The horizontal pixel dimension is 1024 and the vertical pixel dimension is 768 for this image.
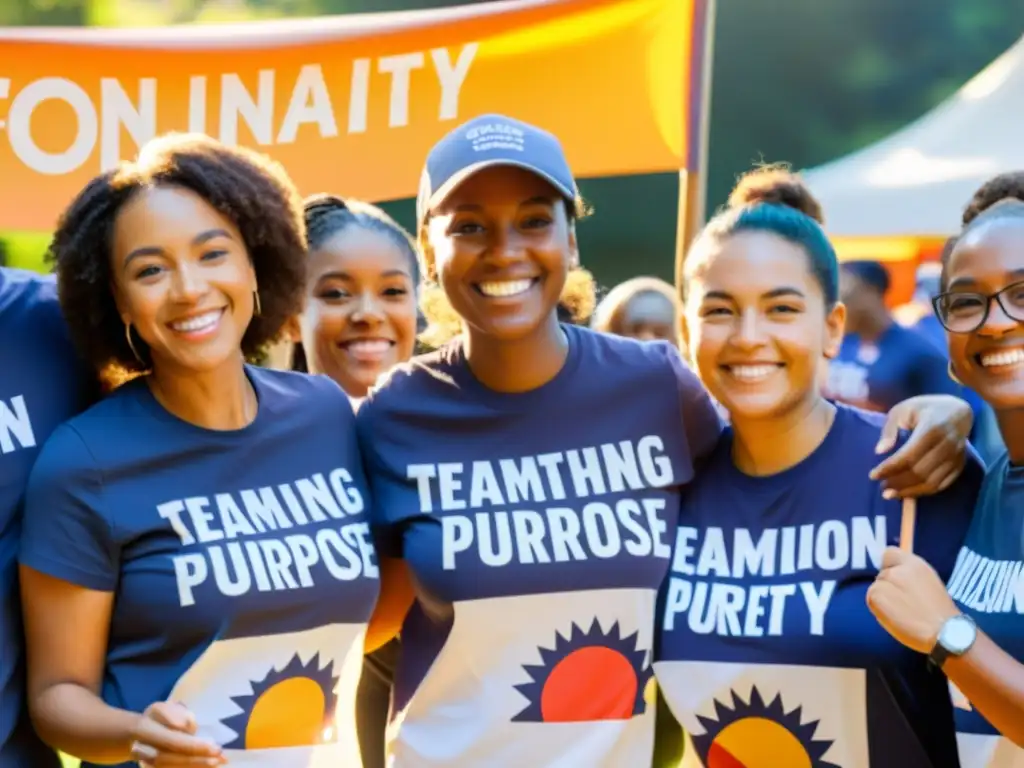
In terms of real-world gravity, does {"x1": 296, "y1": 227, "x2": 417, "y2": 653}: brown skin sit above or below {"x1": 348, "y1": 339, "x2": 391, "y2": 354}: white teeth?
above

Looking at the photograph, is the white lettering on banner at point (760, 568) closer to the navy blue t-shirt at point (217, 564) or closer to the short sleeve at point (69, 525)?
the navy blue t-shirt at point (217, 564)

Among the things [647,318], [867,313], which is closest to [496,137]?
[647,318]

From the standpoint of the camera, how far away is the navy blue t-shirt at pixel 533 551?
2984 millimetres

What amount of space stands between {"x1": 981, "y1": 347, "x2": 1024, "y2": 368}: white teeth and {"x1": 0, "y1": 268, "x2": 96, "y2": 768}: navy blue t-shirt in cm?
193

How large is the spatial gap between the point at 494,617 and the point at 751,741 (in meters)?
0.59

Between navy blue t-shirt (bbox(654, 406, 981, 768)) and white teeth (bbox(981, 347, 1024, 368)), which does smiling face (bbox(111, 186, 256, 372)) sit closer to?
navy blue t-shirt (bbox(654, 406, 981, 768))

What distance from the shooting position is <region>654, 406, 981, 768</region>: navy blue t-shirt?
2.83 metres

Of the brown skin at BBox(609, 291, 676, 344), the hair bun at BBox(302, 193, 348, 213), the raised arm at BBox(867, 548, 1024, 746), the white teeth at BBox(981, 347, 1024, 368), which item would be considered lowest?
the raised arm at BBox(867, 548, 1024, 746)

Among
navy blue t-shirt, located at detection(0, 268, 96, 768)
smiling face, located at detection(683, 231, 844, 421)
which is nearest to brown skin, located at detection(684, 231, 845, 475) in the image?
smiling face, located at detection(683, 231, 844, 421)

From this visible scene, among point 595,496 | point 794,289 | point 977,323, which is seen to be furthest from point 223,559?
point 977,323

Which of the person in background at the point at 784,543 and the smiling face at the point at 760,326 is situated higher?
the smiling face at the point at 760,326

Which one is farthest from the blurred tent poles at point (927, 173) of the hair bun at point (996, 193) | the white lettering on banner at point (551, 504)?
the white lettering on banner at point (551, 504)

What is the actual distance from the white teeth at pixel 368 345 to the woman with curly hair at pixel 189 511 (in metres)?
0.86

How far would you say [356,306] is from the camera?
13.5 ft
